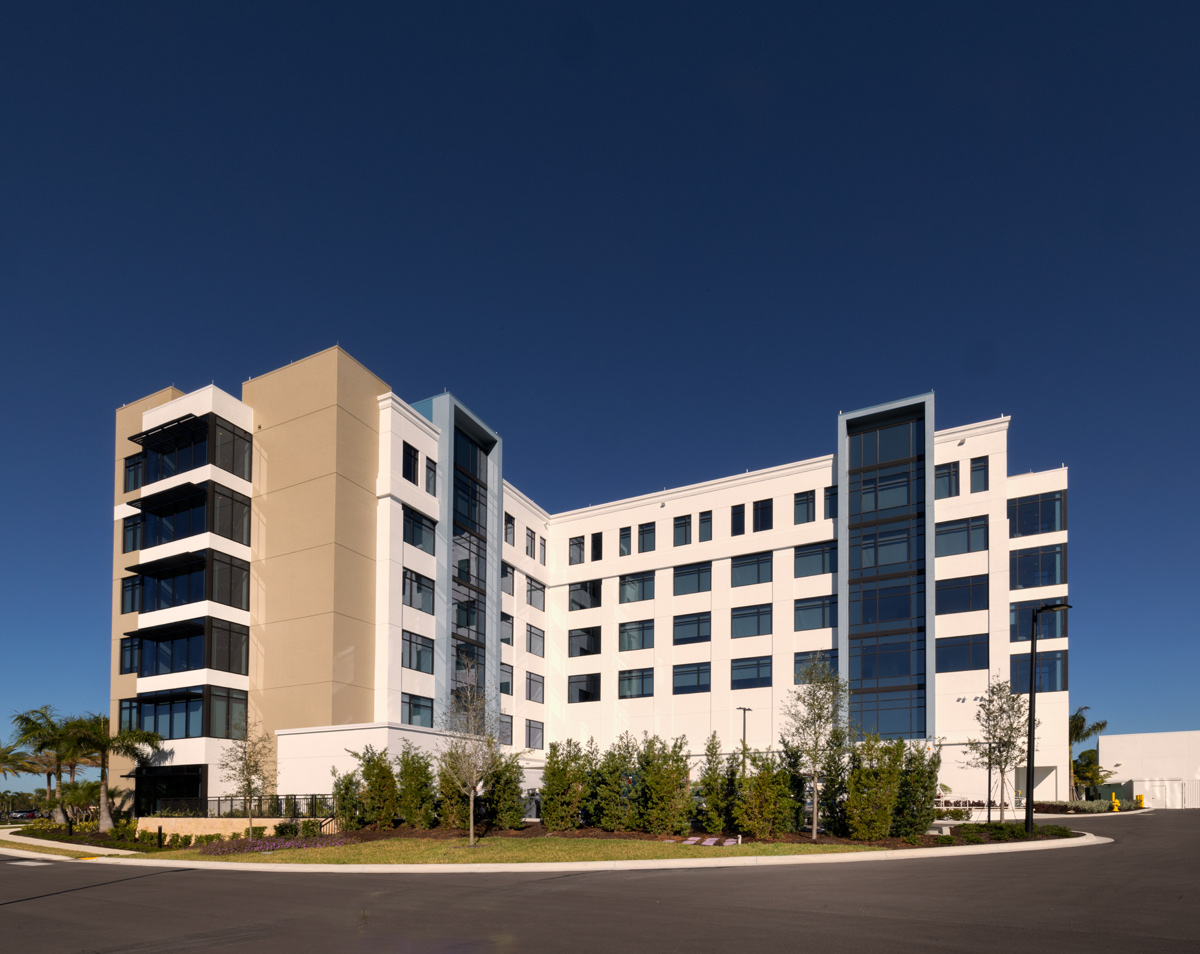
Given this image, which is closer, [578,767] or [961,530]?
[578,767]

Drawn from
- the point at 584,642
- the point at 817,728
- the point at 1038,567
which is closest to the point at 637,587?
the point at 584,642

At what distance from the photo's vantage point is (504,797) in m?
34.1

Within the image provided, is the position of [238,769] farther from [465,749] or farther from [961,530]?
[961,530]

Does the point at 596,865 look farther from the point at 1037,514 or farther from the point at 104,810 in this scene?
the point at 1037,514

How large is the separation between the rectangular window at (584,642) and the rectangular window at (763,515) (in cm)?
1285

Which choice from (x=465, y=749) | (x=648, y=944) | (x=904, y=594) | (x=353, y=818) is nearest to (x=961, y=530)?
(x=904, y=594)

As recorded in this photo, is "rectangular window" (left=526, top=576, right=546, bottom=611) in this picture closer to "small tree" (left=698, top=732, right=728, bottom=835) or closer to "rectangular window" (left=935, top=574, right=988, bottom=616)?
"rectangular window" (left=935, top=574, right=988, bottom=616)

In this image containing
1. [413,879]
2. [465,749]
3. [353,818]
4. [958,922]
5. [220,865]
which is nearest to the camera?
[958,922]

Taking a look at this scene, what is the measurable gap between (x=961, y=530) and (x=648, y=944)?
141 feet

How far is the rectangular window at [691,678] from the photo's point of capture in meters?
56.8

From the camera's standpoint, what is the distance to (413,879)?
2191cm

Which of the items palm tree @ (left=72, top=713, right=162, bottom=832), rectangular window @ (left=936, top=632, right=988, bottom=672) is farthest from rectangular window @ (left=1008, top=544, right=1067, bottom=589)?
palm tree @ (left=72, top=713, right=162, bottom=832)

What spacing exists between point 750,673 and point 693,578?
7.19 meters

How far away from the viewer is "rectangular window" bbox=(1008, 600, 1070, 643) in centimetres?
5116
